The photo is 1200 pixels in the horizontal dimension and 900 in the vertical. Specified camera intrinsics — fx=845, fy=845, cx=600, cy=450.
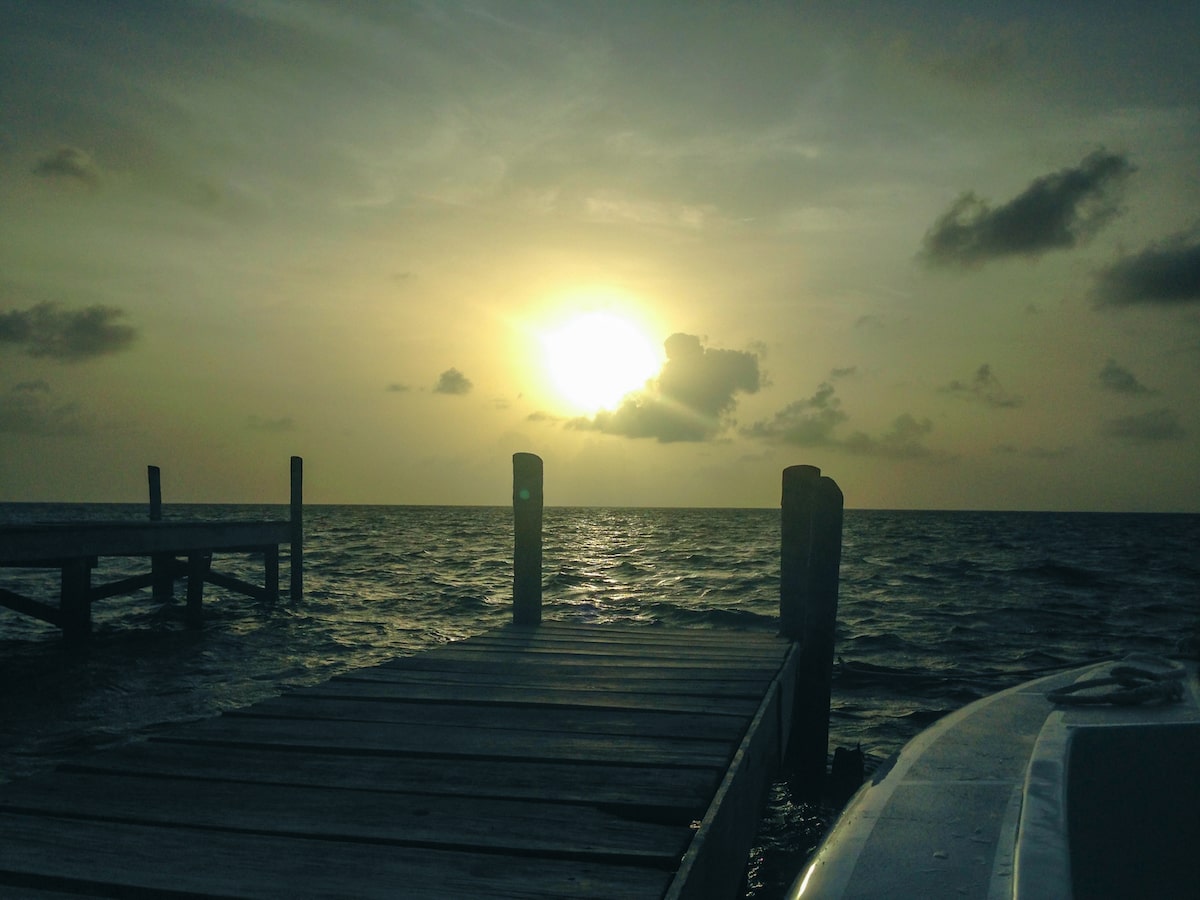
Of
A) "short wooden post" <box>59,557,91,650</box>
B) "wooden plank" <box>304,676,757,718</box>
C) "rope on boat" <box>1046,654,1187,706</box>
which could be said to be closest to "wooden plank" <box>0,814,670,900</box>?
"wooden plank" <box>304,676,757,718</box>

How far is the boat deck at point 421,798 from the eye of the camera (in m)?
2.26

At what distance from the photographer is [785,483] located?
6711 millimetres

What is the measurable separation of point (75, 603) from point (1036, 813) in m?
12.9

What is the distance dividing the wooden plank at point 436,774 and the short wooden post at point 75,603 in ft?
32.6

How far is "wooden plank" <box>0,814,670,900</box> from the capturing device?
2.16 m

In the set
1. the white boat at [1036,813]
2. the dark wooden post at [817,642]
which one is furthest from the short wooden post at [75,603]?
the white boat at [1036,813]

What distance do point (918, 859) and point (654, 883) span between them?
675 millimetres

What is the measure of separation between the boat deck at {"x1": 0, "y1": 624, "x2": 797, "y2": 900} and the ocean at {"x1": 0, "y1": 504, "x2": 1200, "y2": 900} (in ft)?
6.25

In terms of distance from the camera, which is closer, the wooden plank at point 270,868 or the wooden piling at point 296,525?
the wooden plank at point 270,868

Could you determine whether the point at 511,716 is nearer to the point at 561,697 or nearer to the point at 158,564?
the point at 561,697

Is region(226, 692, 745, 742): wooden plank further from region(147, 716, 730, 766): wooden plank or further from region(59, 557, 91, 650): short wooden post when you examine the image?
region(59, 557, 91, 650): short wooden post

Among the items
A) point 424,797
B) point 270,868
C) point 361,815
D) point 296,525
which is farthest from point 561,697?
point 296,525

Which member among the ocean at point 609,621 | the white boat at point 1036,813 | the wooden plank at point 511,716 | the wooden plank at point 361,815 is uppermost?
the white boat at point 1036,813

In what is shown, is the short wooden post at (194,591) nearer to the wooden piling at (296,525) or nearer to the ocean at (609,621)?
the ocean at (609,621)
